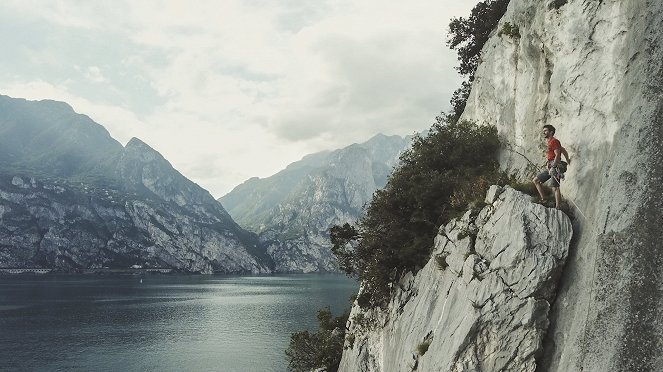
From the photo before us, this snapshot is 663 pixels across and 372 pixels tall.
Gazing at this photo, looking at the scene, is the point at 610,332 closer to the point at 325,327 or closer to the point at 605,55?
the point at 605,55

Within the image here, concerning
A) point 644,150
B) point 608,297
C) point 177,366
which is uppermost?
point 644,150

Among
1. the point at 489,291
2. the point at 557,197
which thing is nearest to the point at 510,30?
the point at 557,197

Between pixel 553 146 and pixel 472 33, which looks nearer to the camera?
pixel 553 146

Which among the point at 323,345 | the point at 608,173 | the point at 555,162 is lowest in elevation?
the point at 323,345

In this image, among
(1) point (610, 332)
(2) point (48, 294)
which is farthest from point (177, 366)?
(2) point (48, 294)

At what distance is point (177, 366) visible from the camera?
68125mm

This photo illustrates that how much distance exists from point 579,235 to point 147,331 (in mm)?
96178

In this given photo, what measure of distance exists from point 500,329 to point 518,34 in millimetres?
16129

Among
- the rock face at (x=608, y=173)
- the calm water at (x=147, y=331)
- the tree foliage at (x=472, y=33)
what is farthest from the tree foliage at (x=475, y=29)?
the calm water at (x=147, y=331)

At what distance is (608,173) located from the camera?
39.8 feet

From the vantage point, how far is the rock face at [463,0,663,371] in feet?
33.6

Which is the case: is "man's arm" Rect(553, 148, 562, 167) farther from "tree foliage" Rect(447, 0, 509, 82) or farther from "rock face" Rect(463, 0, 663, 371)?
"tree foliage" Rect(447, 0, 509, 82)

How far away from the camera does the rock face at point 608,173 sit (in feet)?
33.6

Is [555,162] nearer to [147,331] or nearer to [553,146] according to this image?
[553,146]
